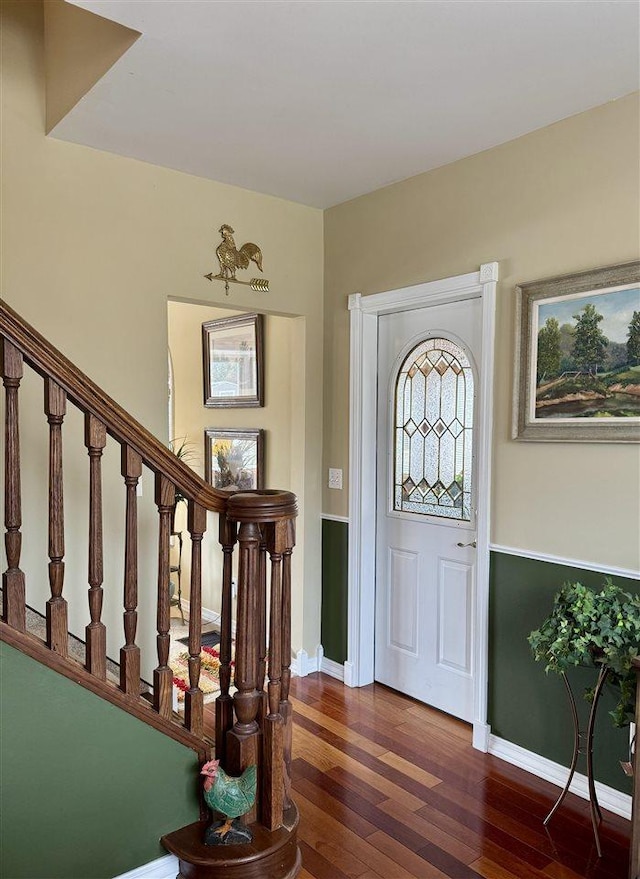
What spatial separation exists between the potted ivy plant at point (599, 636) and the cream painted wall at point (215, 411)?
1753 mm

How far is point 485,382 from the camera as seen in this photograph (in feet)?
9.46

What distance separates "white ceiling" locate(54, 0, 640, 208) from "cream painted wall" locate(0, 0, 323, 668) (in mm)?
174

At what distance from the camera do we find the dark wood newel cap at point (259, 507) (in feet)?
6.63

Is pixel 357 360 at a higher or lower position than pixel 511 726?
higher

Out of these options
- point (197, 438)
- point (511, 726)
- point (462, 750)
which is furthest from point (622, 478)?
point (197, 438)

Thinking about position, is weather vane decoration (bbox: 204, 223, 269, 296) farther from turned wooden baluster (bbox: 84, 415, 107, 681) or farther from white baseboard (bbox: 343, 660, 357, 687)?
white baseboard (bbox: 343, 660, 357, 687)

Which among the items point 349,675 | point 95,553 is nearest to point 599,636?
point 95,553

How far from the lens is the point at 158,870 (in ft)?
6.53

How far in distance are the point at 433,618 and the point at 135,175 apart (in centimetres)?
263

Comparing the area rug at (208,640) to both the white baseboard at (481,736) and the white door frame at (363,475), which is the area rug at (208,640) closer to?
the white door frame at (363,475)

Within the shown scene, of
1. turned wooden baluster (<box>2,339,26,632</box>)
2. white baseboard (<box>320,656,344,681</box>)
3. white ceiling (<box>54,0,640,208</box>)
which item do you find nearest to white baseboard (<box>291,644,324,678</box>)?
white baseboard (<box>320,656,344,681</box>)

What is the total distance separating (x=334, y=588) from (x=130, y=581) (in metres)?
1.96

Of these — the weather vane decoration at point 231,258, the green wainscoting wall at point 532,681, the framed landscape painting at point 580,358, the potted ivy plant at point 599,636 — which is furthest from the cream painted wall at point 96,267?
the potted ivy plant at point 599,636

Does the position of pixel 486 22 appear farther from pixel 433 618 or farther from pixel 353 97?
pixel 433 618
